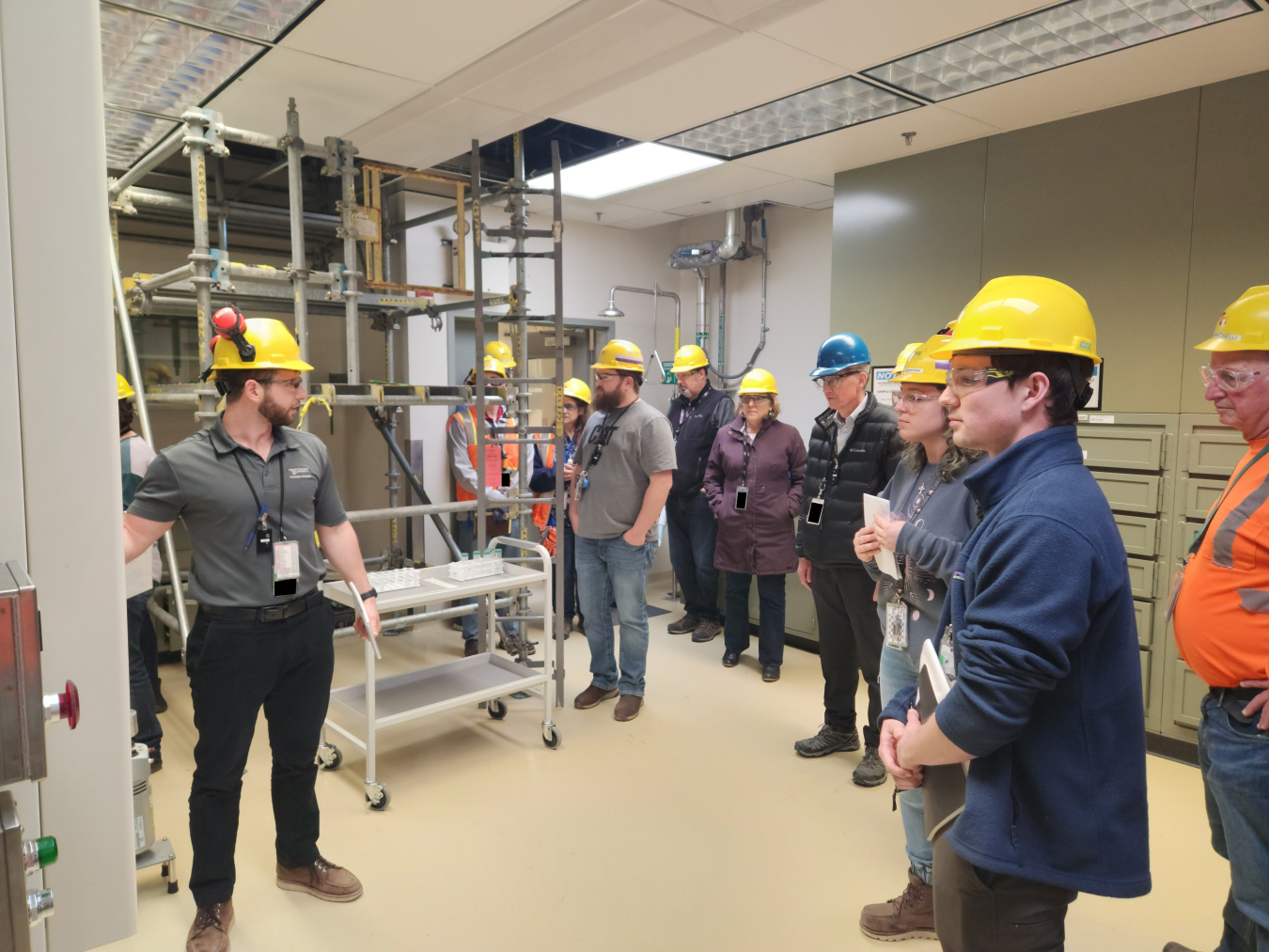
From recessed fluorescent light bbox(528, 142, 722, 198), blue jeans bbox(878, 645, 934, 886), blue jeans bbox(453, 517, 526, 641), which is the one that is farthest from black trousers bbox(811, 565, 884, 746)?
recessed fluorescent light bbox(528, 142, 722, 198)

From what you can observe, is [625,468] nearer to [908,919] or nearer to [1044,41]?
[908,919]

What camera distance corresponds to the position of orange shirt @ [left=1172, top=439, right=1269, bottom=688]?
1652 millimetres

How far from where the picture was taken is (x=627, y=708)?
11.9ft

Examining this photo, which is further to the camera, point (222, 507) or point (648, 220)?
point (648, 220)

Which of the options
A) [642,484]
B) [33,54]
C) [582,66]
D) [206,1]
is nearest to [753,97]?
[582,66]

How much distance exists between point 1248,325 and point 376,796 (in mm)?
3055

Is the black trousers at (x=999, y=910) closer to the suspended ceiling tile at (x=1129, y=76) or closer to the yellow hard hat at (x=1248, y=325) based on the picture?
the yellow hard hat at (x=1248, y=325)

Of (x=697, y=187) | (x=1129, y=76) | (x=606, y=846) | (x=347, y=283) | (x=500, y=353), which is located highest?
(x=697, y=187)

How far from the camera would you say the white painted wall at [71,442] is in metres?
0.72

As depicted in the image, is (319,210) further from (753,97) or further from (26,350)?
(26,350)

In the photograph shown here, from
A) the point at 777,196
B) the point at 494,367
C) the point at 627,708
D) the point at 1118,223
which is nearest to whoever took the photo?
the point at 1118,223

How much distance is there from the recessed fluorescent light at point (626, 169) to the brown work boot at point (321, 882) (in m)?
3.65

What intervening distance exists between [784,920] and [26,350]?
7.63 feet

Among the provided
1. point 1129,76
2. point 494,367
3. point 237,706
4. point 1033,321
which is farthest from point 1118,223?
point 237,706
